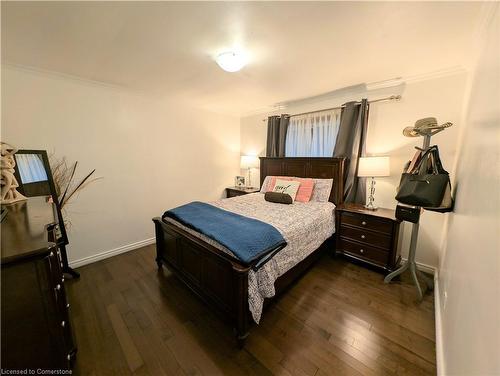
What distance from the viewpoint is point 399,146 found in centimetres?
254

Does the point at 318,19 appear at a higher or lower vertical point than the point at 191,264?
higher

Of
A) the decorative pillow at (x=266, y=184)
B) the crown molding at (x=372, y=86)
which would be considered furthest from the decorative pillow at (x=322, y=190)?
the crown molding at (x=372, y=86)

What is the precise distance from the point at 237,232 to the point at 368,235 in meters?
1.75

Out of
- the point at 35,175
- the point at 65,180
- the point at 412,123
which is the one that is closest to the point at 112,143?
the point at 65,180

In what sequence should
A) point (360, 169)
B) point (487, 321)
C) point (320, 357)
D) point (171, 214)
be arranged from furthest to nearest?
point (360, 169) < point (171, 214) < point (320, 357) < point (487, 321)

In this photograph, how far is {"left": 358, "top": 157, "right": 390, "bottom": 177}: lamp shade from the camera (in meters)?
2.36

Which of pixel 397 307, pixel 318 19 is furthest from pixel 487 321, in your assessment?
pixel 318 19

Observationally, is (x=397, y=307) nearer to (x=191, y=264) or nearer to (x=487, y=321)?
(x=487, y=321)

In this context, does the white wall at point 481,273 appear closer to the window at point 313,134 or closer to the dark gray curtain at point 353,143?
the dark gray curtain at point 353,143

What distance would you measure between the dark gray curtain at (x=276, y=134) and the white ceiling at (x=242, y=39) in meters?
1.07

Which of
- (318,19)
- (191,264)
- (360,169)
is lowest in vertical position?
(191,264)

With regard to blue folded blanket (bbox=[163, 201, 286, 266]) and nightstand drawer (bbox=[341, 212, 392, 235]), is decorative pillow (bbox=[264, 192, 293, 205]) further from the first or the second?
blue folded blanket (bbox=[163, 201, 286, 266])

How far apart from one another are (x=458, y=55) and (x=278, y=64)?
171cm

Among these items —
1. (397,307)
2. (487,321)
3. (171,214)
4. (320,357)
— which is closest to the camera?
(487,321)
